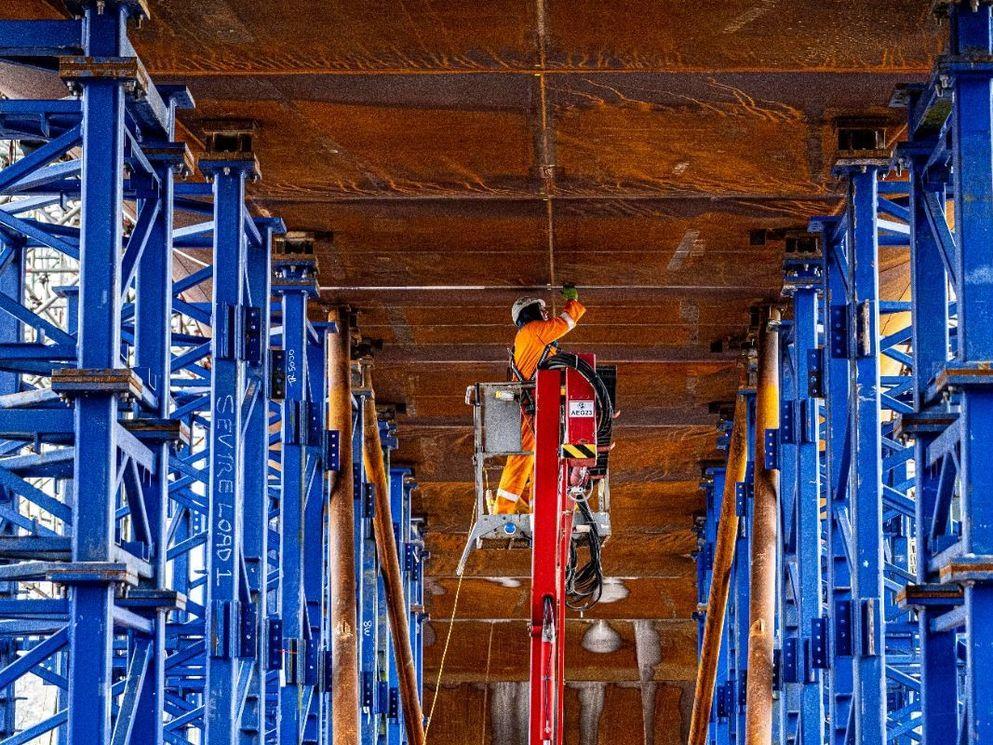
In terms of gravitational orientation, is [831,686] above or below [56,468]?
below

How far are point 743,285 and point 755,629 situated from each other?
4.07 metres

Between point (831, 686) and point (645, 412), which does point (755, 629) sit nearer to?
point (831, 686)

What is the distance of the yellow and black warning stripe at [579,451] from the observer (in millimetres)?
14711

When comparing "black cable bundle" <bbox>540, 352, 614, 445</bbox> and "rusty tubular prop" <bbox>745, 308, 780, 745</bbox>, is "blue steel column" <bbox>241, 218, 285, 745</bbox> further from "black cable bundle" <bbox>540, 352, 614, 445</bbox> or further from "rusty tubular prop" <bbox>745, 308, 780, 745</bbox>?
"rusty tubular prop" <bbox>745, 308, 780, 745</bbox>

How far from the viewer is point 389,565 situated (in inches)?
958

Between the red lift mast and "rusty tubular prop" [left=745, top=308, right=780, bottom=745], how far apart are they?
612 centimetres

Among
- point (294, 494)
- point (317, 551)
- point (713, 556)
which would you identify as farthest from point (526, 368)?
point (713, 556)

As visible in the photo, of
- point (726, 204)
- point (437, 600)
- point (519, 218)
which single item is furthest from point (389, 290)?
point (437, 600)

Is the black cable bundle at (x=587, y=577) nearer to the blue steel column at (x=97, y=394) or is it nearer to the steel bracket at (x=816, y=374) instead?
the steel bracket at (x=816, y=374)

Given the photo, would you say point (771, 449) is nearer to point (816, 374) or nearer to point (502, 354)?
point (816, 374)

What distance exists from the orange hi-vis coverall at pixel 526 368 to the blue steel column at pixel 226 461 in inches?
96.4

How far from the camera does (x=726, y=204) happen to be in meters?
18.3

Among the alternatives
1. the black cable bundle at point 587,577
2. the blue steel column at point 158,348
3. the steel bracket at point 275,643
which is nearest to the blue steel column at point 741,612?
the black cable bundle at point 587,577

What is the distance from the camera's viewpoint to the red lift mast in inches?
563
